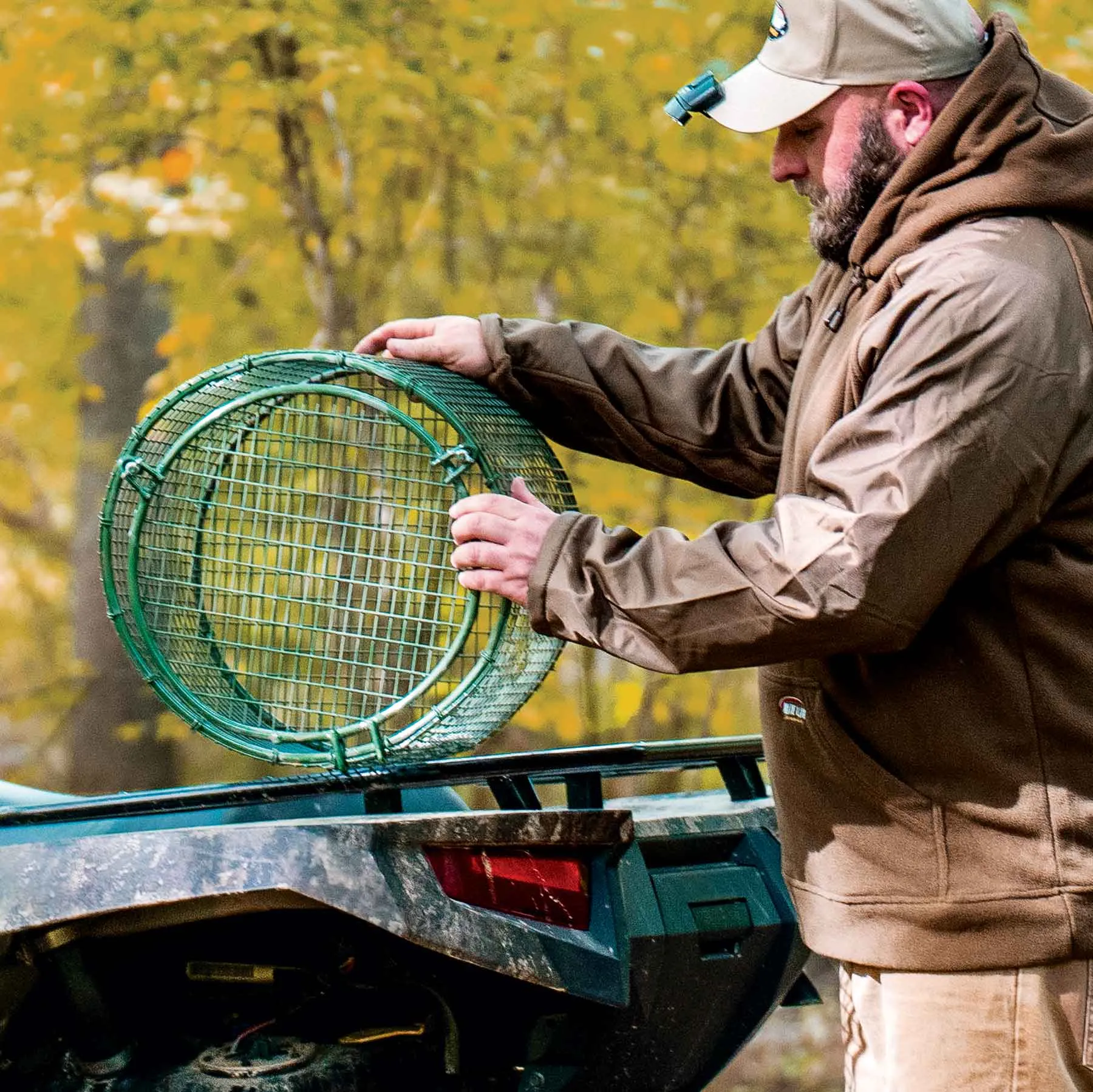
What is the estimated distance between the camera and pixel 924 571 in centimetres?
217

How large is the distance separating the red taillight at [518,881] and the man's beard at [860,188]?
1181 mm

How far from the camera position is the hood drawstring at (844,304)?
258 cm

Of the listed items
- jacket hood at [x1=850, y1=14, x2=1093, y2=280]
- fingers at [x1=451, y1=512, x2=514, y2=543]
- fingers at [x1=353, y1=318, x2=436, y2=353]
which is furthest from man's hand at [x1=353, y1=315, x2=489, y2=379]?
jacket hood at [x1=850, y1=14, x2=1093, y2=280]

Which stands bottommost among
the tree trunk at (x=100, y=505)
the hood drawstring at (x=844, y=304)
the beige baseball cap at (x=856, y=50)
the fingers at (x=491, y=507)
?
the tree trunk at (x=100, y=505)

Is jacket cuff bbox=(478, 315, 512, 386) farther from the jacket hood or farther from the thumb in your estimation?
the jacket hood

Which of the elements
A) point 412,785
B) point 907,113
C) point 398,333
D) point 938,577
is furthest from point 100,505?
point 938,577

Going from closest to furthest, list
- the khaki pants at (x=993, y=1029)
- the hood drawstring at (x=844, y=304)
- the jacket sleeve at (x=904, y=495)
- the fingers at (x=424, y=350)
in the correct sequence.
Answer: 1. the jacket sleeve at (x=904, y=495)
2. the khaki pants at (x=993, y=1029)
3. the hood drawstring at (x=844, y=304)
4. the fingers at (x=424, y=350)

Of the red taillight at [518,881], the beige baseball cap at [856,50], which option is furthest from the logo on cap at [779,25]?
the red taillight at [518,881]

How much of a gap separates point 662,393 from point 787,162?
61 centimetres

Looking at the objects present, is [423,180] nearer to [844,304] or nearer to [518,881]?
[844,304]

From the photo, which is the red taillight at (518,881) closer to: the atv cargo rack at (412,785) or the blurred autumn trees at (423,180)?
the atv cargo rack at (412,785)

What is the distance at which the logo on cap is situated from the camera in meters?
2.69

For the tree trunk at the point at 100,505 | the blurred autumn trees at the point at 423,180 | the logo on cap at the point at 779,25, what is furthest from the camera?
the tree trunk at the point at 100,505

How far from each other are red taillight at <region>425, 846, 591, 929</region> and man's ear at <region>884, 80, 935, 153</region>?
1.37 metres
